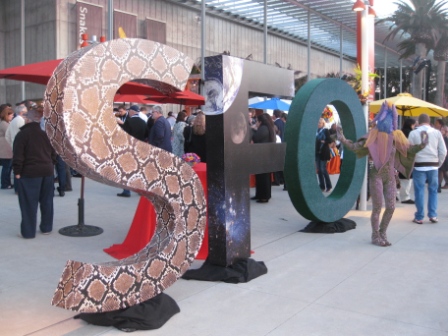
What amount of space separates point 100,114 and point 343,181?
5449mm

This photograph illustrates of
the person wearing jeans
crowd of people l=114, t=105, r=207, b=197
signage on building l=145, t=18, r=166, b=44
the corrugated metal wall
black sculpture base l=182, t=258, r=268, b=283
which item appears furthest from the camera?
signage on building l=145, t=18, r=166, b=44

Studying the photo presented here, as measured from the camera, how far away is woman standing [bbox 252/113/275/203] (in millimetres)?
9891

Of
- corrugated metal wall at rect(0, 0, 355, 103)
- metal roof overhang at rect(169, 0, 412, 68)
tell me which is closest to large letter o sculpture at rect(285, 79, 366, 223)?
metal roof overhang at rect(169, 0, 412, 68)

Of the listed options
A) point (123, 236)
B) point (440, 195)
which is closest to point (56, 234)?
point (123, 236)

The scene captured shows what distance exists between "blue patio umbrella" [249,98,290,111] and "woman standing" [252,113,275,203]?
561 cm

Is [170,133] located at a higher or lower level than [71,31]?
lower

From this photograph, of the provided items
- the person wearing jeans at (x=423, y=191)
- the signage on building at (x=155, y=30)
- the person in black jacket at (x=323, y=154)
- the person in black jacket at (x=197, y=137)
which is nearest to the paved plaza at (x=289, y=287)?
the person wearing jeans at (x=423, y=191)

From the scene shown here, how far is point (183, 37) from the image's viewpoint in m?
25.7

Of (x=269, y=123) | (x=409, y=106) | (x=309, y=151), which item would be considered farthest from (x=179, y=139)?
(x=409, y=106)

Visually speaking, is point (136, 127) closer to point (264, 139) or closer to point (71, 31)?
point (264, 139)

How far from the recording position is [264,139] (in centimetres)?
988

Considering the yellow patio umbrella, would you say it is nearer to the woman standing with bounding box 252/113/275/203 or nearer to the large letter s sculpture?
the woman standing with bounding box 252/113/275/203

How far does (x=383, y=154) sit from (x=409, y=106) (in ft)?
18.9

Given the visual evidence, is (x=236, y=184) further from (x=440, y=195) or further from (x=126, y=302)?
(x=440, y=195)
